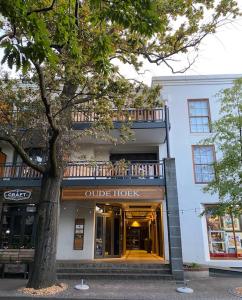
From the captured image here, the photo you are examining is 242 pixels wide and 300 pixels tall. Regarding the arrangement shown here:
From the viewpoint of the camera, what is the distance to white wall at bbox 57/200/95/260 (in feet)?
45.6

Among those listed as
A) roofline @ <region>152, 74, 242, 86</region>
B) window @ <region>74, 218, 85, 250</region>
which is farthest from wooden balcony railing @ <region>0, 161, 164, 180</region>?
roofline @ <region>152, 74, 242, 86</region>

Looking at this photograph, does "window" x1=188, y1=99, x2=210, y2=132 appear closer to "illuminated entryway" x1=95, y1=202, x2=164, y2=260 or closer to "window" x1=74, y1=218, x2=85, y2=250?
"illuminated entryway" x1=95, y1=202, x2=164, y2=260

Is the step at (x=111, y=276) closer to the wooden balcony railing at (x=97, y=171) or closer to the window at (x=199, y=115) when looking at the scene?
the wooden balcony railing at (x=97, y=171)

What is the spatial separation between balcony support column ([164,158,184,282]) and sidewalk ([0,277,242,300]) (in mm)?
588

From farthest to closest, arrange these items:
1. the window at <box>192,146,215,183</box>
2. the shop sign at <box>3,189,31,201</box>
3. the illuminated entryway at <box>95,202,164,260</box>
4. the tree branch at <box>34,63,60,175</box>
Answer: the window at <box>192,146,215,183</box> → the illuminated entryway at <box>95,202,164,260</box> → the shop sign at <box>3,189,31,201</box> → the tree branch at <box>34,63,60,175</box>

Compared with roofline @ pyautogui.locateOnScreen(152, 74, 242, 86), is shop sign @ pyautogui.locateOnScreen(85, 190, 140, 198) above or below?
below

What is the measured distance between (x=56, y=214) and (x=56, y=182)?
1096 millimetres

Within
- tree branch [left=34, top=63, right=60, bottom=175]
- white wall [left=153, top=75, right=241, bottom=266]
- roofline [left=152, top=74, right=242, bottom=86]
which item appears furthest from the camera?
roofline [left=152, top=74, right=242, bottom=86]

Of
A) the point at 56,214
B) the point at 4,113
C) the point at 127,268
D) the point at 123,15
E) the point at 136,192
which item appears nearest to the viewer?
the point at 123,15

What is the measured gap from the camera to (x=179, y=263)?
11062mm

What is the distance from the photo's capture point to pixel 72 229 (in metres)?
14.3

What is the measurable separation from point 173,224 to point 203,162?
15.4 feet

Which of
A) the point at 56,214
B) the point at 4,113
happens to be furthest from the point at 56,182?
the point at 4,113

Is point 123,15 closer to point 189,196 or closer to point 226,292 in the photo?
point 226,292
